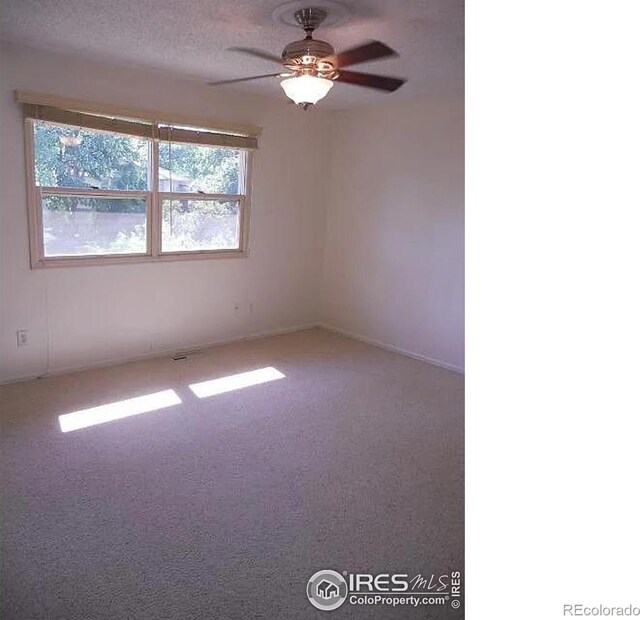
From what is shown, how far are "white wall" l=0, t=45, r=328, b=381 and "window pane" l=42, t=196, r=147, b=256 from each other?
0.50 ft

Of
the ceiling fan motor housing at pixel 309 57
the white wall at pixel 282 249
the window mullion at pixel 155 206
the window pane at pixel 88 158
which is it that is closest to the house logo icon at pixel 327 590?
the ceiling fan motor housing at pixel 309 57

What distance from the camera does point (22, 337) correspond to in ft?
12.0

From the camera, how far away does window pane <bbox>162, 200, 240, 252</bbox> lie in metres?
4.33

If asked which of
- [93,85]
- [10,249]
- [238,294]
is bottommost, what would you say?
[238,294]

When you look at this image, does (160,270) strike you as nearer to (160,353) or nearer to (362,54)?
(160,353)

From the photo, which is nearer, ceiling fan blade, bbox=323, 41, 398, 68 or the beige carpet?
the beige carpet

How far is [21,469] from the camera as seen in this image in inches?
102

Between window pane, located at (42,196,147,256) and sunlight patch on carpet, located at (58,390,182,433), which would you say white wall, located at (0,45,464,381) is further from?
sunlight patch on carpet, located at (58,390,182,433)

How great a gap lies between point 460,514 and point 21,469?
7.21 ft

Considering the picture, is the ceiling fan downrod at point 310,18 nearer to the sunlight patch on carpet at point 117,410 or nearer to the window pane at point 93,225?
the window pane at point 93,225

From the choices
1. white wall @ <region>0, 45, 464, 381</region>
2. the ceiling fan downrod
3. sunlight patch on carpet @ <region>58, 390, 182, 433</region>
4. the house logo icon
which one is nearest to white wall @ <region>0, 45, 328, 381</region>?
white wall @ <region>0, 45, 464, 381</region>
